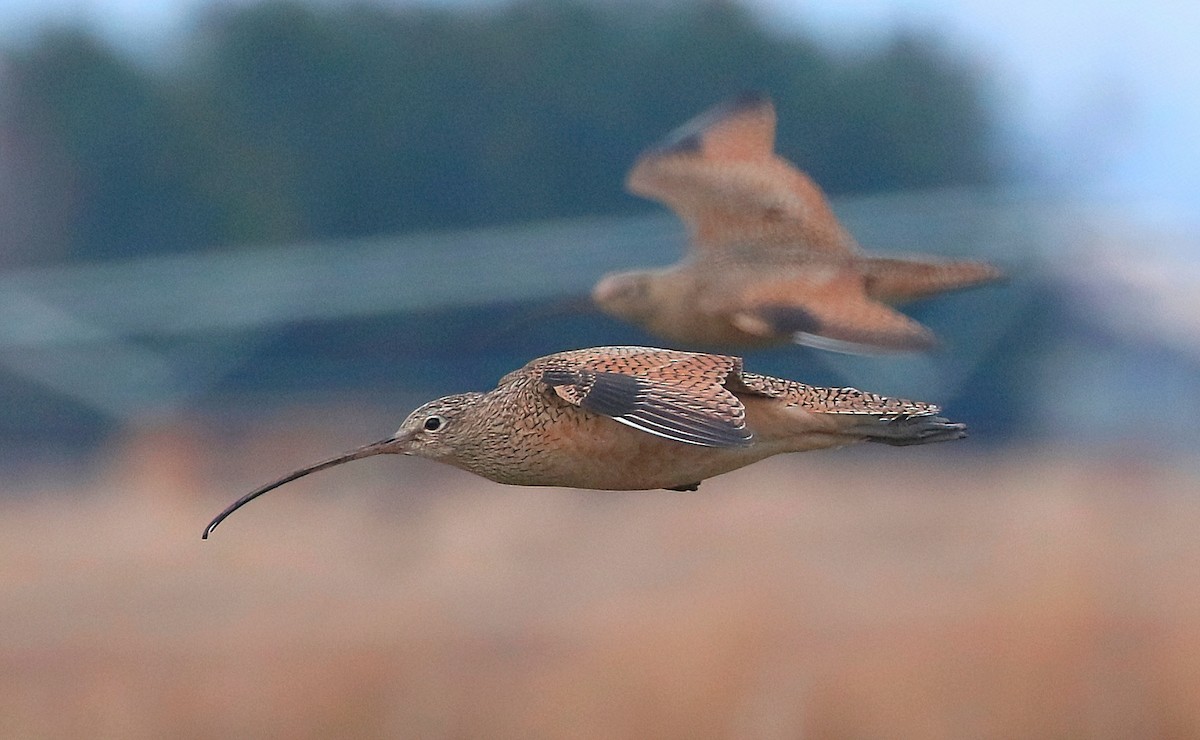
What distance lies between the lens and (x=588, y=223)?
2197 cm

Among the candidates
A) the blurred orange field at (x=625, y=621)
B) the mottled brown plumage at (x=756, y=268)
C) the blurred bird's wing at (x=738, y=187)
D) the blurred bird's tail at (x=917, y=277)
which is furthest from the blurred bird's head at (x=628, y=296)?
the blurred orange field at (x=625, y=621)

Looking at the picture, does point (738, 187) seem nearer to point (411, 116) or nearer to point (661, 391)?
point (661, 391)

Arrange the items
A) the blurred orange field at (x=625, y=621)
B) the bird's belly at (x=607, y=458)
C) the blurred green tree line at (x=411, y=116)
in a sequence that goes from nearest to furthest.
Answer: the bird's belly at (x=607, y=458), the blurred orange field at (x=625, y=621), the blurred green tree line at (x=411, y=116)

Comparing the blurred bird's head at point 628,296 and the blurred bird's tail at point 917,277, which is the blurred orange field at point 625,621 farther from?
the blurred bird's tail at point 917,277

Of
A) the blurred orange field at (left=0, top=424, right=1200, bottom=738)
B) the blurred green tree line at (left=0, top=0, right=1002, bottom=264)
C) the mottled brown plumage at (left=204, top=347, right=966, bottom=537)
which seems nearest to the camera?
the mottled brown plumage at (left=204, top=347, right=966, bottom=537)

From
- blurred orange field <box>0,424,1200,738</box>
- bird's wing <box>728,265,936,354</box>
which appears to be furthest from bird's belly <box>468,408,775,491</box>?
blurred orange field <box>0,424,1200,738</box>

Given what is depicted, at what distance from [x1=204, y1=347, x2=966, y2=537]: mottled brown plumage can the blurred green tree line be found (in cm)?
1750

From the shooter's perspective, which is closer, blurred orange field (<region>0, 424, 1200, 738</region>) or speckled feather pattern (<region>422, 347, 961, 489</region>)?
speckled feather pattern (<region>422, 347, 961, 489</region>)

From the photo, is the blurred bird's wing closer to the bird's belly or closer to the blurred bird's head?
the blurred bird's head

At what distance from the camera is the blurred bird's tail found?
5.97 m

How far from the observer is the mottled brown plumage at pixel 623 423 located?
3.17 metres

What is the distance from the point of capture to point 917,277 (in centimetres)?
605

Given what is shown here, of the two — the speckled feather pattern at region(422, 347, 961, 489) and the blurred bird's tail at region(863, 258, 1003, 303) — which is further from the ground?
the blurred bird's tail at region(863, 258, 1003, 303)

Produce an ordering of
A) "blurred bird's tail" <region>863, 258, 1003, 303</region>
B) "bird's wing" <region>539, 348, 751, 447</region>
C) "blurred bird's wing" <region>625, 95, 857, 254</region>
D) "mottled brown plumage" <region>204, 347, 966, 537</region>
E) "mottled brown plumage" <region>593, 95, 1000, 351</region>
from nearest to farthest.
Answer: "bird's wing" <region>539, 348, 751, 447</region>
"mottled brown plumage" <region>204, 347, 966, 537</region>
"mottled brown plumage" <region>593, 95, 1000, 351</region>
"blurred bird's tail" <region>863, 258, 1003, 303</region>
"blurred bird's wing" <region>625, 95, 857, 254</region>
